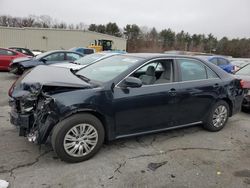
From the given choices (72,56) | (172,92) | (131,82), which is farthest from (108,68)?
(72,56)

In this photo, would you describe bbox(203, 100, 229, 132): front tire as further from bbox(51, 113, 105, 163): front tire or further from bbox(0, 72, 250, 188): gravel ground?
bbox(51, 113, 105, 163): front tire

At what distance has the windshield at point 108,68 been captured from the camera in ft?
13.1

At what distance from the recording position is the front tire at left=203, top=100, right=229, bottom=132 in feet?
16.1

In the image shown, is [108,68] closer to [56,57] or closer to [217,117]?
[217,117]

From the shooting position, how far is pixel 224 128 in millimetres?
5324

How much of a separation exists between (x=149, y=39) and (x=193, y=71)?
6175cm

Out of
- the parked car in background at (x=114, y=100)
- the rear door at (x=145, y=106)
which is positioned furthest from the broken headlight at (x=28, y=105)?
the rear door at (x=145, y=106)

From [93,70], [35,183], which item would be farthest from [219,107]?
[35,183]

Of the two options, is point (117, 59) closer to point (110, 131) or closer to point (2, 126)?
point (110, 131)

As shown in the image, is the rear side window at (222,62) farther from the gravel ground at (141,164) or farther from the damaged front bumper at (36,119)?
the damaged front bumper at (36,119)

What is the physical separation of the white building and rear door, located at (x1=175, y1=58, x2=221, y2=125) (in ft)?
105

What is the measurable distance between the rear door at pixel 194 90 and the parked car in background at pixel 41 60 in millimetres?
7252

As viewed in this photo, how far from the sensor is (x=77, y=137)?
3.48m

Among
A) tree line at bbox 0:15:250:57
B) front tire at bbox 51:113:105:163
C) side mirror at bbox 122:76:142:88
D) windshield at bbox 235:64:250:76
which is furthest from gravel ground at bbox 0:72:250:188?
tree line at bbox 0:15:250:57
